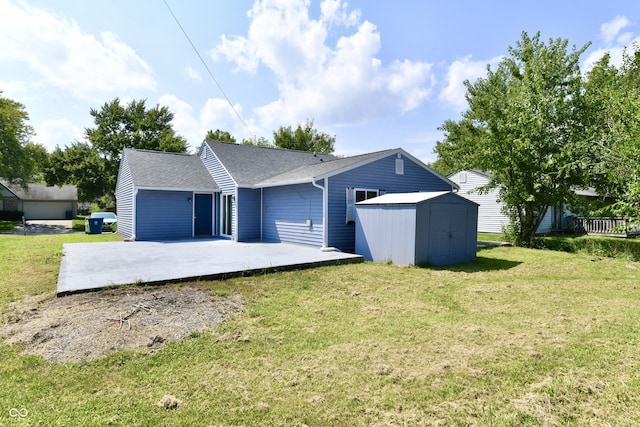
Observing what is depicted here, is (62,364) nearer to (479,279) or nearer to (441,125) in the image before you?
(479,279)

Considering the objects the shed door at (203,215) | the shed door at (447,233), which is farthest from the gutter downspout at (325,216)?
the shed door at (203,215)

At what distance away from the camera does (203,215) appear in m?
15.2

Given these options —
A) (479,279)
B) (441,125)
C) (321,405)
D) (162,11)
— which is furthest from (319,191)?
(441,125)

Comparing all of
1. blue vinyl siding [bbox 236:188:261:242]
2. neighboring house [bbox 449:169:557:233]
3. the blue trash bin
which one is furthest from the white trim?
the blue trash bin

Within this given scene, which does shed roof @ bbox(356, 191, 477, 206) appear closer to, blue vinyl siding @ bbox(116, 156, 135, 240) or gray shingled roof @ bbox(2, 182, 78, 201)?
blue vinyl siding @ bbox(116, 156, 135, 240)

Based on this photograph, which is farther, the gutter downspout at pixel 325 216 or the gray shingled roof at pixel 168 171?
the gray shingled roof at pixel 168 171

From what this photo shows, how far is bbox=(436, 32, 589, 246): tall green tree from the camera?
13.1 metres

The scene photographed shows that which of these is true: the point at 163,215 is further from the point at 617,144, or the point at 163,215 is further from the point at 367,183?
the point at 617,144

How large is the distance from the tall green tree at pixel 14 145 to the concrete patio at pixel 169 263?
23.4 meters

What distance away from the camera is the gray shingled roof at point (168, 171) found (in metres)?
13.9

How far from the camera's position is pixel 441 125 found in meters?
27.5

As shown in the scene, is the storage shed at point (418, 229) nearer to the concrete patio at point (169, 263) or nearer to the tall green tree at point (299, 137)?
the concrete patio at point (169, 263)

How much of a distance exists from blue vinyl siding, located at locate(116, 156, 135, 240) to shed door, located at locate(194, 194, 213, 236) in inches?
97.7

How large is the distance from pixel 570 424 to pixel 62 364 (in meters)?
4.28
